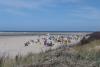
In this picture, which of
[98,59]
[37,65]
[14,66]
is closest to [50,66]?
[37,65]

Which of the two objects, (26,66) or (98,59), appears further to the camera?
(98,59)

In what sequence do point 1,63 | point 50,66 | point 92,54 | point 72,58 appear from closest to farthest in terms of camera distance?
point 50,66, point 1,63, point 72,58, point 92,54

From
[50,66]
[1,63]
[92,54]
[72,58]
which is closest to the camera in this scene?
[50,66]

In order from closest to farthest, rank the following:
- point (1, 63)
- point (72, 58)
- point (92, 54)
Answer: point (1, 63) → point (72, 58) → point (92, 54)

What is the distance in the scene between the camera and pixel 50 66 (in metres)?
7.85

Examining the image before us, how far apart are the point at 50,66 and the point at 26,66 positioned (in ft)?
2.05

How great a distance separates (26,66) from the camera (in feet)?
26.5

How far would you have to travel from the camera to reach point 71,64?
818cm

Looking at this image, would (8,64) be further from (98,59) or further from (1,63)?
(98,59)

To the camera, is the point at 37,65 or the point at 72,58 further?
the point at 72,58

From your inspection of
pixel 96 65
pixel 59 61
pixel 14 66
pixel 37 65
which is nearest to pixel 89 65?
→ pixel 96 65

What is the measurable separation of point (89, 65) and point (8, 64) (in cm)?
209

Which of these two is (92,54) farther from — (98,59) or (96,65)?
(96,65)

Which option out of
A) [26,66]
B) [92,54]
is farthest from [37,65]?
[92,54]
